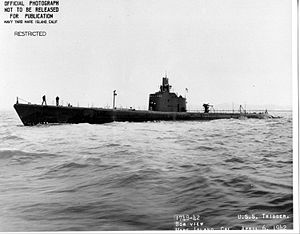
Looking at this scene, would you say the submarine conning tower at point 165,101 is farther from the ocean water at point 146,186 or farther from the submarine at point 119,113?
the ocean water at point 146,186

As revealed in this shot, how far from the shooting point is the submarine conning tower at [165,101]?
426 inches

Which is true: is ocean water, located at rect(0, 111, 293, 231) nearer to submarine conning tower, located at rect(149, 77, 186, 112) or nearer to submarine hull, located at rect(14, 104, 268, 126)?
submarine hull, located at rect(14, 104, 268, 126)

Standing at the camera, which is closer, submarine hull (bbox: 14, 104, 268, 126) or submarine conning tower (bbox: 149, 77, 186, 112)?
submarine hull (bbox: 14, 104, 268, 126)

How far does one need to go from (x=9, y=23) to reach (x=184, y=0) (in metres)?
2.04

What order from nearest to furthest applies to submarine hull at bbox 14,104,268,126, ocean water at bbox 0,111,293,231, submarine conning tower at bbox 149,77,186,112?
1. ocean water at bbox 0,111,293,231
2. submarine hull at bbox 14,104,268,126
3. submarine conning tower at bbox 149,77,186,112

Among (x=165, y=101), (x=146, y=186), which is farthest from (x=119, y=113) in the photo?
(x=146, y=186)

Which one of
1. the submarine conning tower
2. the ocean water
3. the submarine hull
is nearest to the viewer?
the ocean water

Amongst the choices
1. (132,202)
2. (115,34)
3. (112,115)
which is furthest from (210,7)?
(112,115)

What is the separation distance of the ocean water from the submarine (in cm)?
280

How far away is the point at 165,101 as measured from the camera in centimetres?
1093

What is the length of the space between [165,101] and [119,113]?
2.49 meters

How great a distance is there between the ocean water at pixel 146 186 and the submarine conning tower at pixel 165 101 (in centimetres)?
649

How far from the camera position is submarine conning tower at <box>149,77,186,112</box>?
35.5 ft

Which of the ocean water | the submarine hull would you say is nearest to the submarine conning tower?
the submarine hull
